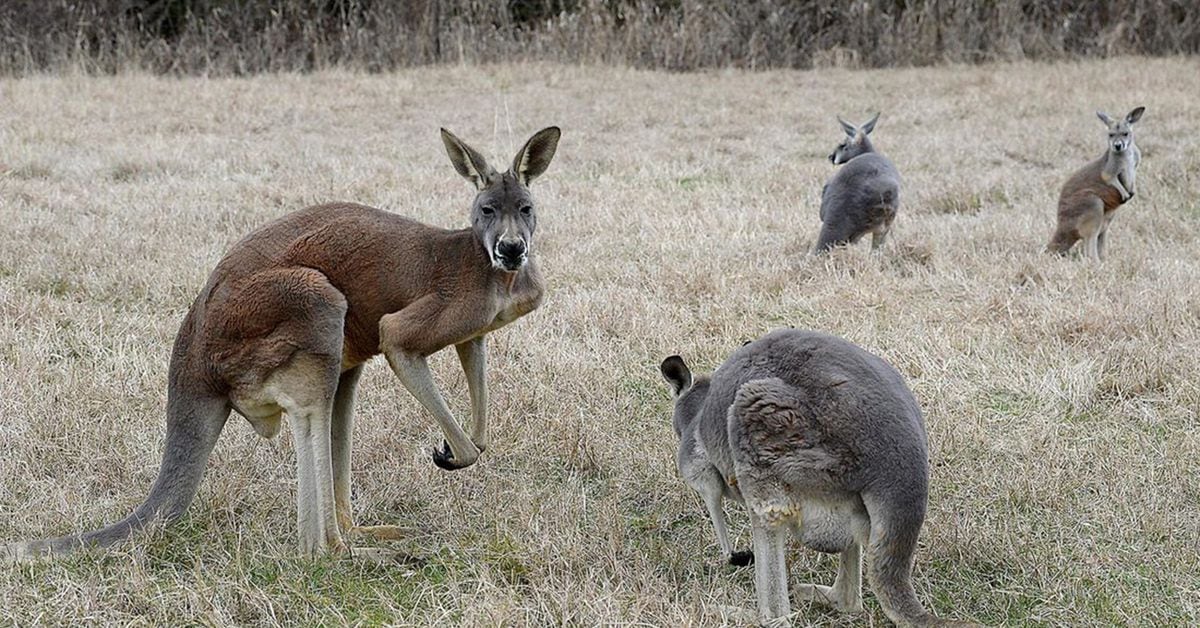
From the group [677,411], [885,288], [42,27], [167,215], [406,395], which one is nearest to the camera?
[677,411]

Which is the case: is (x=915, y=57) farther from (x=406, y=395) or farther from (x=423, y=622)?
(x=423, y=622)

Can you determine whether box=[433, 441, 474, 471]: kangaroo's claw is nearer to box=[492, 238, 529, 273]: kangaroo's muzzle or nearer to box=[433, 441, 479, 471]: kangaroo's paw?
box=[433, 441, 479, 471]: kangaroo's paw

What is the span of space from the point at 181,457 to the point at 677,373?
1.25m

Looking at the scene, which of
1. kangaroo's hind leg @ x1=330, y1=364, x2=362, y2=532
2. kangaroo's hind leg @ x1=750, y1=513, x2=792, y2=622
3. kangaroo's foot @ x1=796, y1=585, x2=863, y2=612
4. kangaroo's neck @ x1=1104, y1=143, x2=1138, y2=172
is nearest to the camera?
kangaroo's hind leg @ x1=750, y1=513, x2=792, y2=622

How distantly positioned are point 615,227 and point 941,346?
2594mm

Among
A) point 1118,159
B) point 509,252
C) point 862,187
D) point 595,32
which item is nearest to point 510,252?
point 509,252

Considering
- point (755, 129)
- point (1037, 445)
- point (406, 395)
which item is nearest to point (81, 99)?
point (755, 129)

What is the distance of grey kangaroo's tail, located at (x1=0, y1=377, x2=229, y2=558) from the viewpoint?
3.14m

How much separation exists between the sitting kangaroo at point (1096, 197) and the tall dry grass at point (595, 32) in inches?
287

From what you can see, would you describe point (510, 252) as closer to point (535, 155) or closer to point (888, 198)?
point (535, 155)

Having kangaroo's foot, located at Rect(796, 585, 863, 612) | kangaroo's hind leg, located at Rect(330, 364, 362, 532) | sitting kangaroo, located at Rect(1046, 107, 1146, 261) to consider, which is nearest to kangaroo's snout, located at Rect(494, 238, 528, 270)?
kangaroo's hind leg, located at Rect(330, 364, 362, 532)

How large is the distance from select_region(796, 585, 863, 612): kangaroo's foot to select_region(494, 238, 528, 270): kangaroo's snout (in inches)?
41.9

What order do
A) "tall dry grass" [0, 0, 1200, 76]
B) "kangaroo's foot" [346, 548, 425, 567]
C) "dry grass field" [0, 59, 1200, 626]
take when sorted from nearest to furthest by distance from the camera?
"dry grass field" [0, 59, 1200, 626]
"kangaroo's foot" [346, 548, 425, 567]
"tall dry grass" [0, 0, 1200, 76]

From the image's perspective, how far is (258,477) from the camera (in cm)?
376
